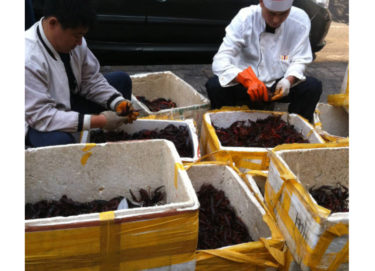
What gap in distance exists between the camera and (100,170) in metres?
2.16

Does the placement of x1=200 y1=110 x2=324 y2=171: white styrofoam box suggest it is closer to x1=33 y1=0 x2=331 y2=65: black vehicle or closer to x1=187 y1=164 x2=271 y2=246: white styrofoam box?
x1=187 y1=164 x2=271 y2=246: white styrofoam box

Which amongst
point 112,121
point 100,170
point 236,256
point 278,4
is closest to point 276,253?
point 236,256

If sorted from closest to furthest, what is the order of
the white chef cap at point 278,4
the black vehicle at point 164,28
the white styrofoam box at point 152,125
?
1. the white styrofoam box at point 152,125
2. the white chef cap at point 278,4
3. the black vehicle at point 164,28

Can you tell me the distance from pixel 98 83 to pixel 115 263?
1767 millimetres

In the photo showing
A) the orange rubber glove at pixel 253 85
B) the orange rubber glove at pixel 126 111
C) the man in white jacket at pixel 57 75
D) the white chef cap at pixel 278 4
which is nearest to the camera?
the man in white jacket at pixel 57 75

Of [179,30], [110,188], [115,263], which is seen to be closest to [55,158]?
[110,188]

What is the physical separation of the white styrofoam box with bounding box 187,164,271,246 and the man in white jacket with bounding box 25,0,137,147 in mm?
730

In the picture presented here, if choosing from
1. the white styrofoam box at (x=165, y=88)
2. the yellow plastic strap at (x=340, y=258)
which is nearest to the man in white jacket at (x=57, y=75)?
the white styrofoam box at (x=165, y=88)

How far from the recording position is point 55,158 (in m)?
2.05

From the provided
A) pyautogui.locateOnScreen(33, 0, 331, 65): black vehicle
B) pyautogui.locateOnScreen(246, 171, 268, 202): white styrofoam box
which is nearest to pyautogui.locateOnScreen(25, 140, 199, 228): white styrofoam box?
pyautogui.locateOnScreen(246, 171, 268, 202): white styrofoam box

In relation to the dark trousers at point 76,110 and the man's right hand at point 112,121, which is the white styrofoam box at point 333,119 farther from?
the man's right hand at point 112,121

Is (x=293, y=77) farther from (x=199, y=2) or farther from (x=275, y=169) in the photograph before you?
(x=199, y=2)

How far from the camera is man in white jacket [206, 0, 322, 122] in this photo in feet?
11.1

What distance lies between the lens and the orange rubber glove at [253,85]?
3.24m
